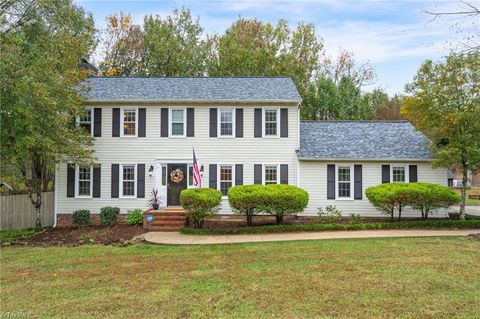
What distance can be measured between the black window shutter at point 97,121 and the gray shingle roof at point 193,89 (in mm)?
563

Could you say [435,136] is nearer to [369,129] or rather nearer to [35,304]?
[369,129]

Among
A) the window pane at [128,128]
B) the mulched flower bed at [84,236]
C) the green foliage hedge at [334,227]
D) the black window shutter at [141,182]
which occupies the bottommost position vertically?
the mulched flower bed at [84,236]

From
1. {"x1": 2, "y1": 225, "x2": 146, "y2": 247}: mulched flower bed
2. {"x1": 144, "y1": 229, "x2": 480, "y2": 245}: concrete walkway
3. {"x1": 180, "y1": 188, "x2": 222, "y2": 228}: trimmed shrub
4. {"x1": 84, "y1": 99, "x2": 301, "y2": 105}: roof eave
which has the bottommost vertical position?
{"x1": 2, "y1": 225, "x2": 146, "y2": 247}: mulched flower bed

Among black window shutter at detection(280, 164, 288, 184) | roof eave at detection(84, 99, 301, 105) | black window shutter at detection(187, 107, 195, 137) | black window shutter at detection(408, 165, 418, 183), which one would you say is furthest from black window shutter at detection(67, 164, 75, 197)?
black window shutter at detection(408, 165, 418, 183)

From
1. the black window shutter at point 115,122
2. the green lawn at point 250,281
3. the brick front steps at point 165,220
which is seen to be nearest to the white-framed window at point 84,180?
the black window shutter at point 115,122

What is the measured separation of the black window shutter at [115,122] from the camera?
54.8 feet

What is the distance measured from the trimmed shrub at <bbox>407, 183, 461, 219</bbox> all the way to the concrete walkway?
1.34 meters

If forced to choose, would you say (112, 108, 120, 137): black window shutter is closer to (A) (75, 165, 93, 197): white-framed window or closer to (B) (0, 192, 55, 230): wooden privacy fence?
(A) (75, 165, 93, 197): white-framed window

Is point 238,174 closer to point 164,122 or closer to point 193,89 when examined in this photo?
point 164,122

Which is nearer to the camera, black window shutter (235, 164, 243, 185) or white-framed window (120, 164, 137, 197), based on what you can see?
black window shutter (235, 164, 243, 185)

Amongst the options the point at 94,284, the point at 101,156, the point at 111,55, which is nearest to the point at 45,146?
the point at 101,156

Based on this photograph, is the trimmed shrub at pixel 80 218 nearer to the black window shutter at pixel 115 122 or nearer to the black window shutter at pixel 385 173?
the black window shutter at pixel 115 122

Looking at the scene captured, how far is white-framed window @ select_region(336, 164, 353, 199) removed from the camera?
53.6 feet

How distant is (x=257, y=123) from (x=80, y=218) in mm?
9024
